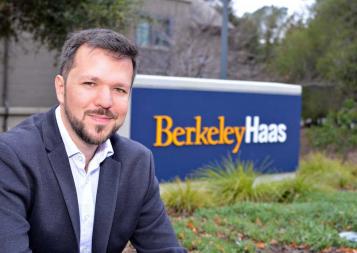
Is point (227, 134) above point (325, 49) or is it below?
below

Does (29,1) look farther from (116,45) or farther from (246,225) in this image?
(116,45)

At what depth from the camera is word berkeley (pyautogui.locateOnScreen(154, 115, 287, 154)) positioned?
24.4 feet

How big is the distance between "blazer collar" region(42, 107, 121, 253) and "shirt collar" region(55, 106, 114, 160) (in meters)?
0.02

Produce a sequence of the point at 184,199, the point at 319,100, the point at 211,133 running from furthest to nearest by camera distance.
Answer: the point at 319,100
the point at 211,133
the point at 184,199

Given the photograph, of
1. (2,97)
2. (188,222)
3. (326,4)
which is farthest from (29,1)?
(326,4)

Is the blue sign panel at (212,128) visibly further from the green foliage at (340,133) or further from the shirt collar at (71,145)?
the shirt collar at (71,145)

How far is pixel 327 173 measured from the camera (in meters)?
9.60

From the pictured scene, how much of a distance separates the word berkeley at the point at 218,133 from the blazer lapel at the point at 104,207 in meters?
5.07

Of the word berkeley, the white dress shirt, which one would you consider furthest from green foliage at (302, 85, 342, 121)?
the white dress shirt

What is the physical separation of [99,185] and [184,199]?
177 inches

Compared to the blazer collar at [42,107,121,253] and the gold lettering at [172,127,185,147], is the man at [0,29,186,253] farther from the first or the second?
the gold lettering at [172,127,185,147]

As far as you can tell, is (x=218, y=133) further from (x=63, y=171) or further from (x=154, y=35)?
(x=154, y=35)

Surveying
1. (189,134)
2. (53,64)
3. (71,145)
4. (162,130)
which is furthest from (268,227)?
(53,64)

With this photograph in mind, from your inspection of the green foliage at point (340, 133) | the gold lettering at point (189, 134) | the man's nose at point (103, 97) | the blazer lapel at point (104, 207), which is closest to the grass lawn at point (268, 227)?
the gold lettering at point (189, 134)
